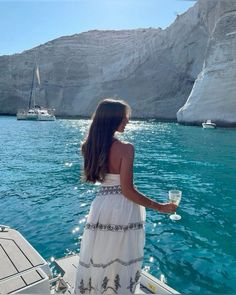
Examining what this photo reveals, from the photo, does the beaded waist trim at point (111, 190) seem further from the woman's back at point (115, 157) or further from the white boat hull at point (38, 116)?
the white boat hull at point (38, 116)

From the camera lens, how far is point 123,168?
358 cm

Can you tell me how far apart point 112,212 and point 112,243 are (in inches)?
13.7

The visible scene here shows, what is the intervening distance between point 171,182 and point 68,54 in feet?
329

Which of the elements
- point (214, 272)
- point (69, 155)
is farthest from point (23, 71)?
point (214, 272)

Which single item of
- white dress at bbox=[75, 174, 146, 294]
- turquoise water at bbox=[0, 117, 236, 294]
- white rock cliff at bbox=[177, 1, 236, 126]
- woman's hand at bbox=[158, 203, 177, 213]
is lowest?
turquoise water at bbox=[0, 117, 236, 294]

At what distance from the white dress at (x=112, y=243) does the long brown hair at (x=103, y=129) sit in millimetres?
177

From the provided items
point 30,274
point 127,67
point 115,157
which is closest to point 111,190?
point 115,157

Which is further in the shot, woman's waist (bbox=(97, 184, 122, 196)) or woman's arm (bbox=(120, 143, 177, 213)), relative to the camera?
woman's waist (bbox=(97, 184, 122, 196))

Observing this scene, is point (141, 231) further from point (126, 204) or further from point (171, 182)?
point (171, 182)

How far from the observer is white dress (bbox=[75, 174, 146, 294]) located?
368 cm

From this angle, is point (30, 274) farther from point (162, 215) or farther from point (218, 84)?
point (218, 84)

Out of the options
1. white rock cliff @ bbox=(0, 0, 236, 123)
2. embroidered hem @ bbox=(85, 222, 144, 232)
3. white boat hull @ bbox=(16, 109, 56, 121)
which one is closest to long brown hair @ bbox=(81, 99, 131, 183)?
embroidered hem @ bbox=(85, 222, 144, 232)

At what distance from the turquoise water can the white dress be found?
2.86m

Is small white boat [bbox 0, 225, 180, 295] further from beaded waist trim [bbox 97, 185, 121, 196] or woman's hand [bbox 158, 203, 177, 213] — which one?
beaded waist trim [bbox 97, 185, 121, 196]
